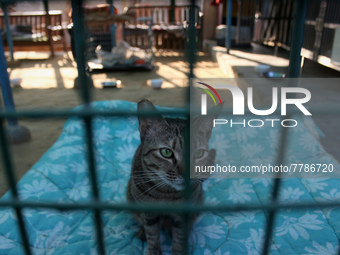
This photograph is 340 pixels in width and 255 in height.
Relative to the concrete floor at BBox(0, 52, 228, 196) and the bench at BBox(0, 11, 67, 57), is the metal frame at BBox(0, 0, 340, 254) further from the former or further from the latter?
the bench at BBox(0, 11, 67, 57)

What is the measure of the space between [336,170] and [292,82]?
1595mm

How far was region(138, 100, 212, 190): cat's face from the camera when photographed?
1120mm

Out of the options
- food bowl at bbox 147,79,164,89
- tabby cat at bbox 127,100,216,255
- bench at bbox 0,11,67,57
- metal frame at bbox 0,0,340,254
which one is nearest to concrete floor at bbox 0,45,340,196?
food bowl at bbox 147,79,164,89

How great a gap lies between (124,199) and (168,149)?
0.80 metres

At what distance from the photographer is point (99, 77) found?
5.39 metres

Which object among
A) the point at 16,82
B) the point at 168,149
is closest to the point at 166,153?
the point at 168,149

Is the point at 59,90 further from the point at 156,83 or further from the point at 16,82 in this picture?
the point at 156,83

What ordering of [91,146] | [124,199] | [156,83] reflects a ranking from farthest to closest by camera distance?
[156,83]
[124,199]
[91,146]

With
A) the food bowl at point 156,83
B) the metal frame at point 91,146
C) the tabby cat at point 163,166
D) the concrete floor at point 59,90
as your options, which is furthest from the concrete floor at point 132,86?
the metal frame at point 91,146

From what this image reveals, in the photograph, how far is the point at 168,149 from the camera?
1170mm

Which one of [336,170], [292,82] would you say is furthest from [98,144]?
[292,82]

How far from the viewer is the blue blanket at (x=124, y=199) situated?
1.46 metres

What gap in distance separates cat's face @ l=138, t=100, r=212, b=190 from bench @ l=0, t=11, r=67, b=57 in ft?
20.4

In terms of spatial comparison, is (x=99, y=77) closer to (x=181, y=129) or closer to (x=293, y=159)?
(x=293, y=159)
